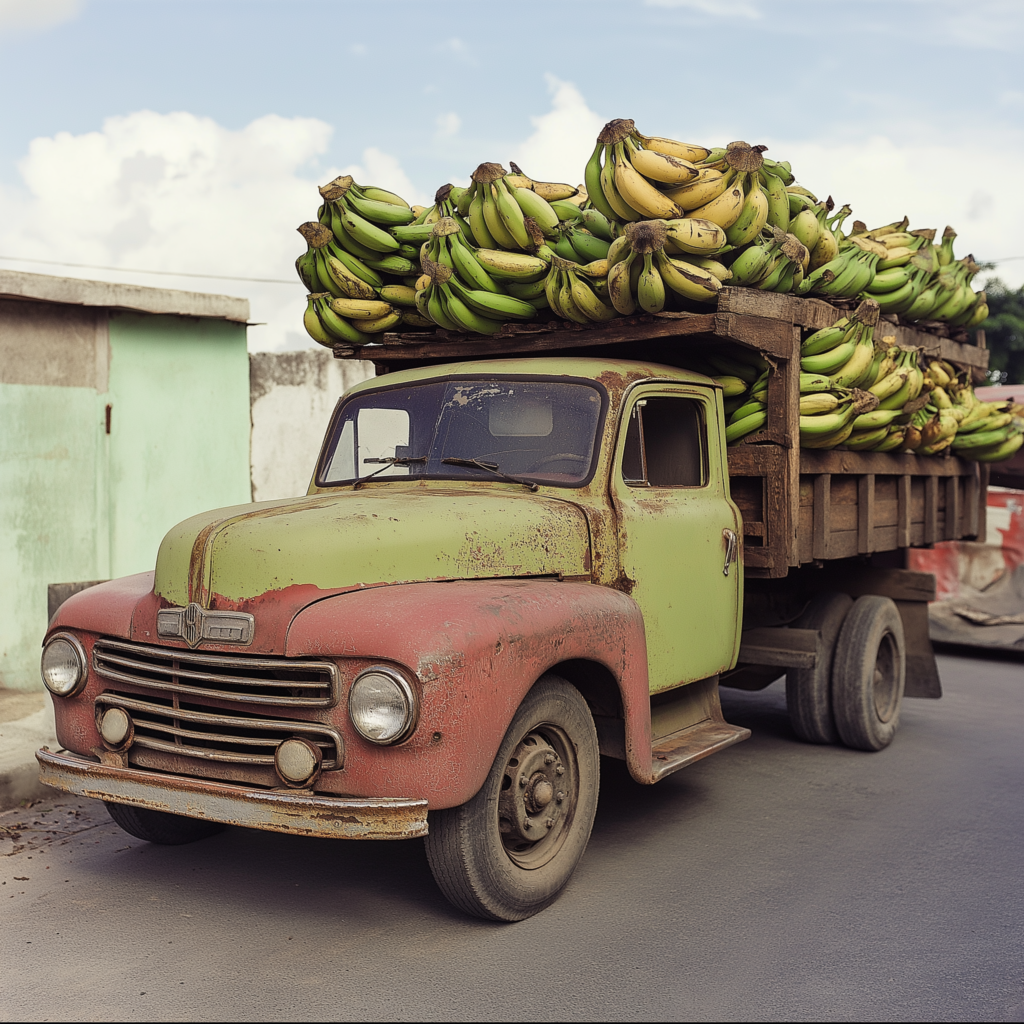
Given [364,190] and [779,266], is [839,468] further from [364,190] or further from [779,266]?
[364,190]

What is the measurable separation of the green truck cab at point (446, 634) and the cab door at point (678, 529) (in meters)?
0.02

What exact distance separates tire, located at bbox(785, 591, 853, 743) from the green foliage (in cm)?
2270

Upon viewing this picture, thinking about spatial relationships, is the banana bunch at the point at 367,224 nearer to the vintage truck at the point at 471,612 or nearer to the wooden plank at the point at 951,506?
the vintage truck at the point at 471,612

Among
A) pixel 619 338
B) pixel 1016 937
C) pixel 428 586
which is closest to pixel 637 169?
pixel 619 338

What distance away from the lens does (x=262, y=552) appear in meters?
3.62

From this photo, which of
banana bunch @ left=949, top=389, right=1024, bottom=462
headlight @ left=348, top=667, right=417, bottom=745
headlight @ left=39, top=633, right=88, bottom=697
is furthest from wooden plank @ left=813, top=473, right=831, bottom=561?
headlight @ left=39, top=633, right=88, bottom=697

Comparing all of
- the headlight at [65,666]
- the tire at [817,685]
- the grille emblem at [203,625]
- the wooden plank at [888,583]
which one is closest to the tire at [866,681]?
the tire at [817,685]

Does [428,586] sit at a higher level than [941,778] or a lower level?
higher

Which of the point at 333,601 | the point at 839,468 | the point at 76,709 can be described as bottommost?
the point at 76,709

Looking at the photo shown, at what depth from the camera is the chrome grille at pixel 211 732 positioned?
3.35m

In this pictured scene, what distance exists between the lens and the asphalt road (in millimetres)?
3232

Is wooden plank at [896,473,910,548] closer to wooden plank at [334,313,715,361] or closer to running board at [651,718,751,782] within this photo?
running board at [651,718,751,782]

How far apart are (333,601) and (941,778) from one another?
4.02 m

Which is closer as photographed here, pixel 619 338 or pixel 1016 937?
pixel 1016 937
